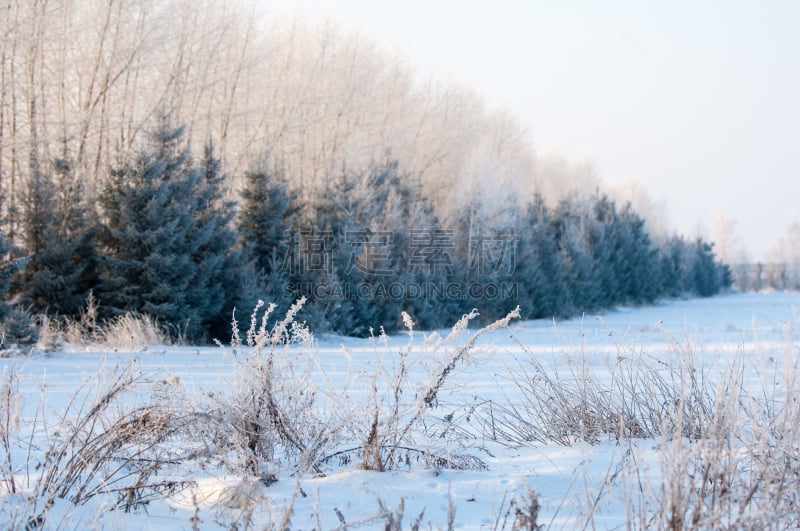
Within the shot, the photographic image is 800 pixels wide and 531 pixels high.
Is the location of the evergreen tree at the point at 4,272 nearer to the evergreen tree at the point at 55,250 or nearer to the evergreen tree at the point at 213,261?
the evergreen tree at the point at 55,250

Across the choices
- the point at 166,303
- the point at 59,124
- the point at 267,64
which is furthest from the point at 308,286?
the point at 267,64

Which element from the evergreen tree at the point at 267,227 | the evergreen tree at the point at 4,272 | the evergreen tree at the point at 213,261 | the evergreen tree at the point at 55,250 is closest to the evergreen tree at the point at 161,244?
the evergreen tree at the point at 213,261

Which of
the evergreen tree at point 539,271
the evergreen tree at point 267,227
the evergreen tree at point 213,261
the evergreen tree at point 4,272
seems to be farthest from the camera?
the evergreen tree at point 539,271

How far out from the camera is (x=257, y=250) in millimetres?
18844

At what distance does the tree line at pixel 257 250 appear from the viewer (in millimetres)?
14875

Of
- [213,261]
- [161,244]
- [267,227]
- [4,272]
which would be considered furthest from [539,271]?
[4,272]

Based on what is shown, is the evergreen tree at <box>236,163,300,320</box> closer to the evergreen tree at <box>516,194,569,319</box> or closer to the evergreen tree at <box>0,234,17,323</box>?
the evergreen tree at <box>0,234,17,323</box>

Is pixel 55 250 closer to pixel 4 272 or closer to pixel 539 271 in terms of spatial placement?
pixel 4 272

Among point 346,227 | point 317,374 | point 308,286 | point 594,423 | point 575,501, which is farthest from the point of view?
point 346,227

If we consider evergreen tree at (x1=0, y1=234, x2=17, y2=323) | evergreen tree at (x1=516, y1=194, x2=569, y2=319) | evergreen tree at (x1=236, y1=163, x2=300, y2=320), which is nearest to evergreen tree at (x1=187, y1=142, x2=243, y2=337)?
evergreen tree at (x1=236, y1=163, x2=300, y2=320)

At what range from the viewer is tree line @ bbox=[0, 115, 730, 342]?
1488cm

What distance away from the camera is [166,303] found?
14.6 meters

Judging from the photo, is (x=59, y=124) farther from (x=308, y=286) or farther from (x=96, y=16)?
(x=308, y=286)

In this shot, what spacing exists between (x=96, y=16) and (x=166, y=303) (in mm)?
9708
